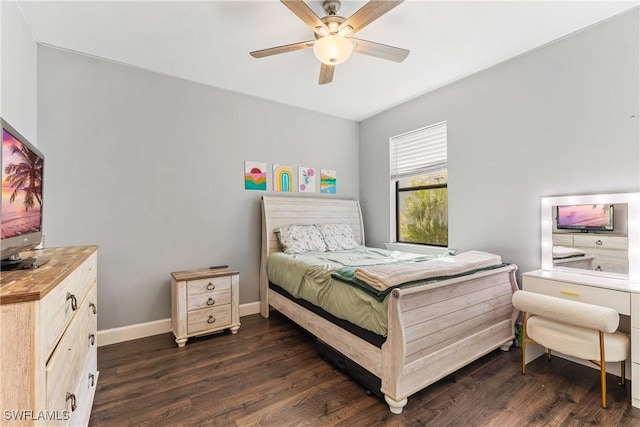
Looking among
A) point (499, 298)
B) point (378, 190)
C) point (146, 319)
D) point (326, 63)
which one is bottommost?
point (146, 319)

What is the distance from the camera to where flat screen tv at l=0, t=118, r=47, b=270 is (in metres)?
1.13

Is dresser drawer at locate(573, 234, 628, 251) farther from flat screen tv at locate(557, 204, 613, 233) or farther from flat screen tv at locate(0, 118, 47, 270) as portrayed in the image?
flat screen tv at locate(0, 118, 47, 270)

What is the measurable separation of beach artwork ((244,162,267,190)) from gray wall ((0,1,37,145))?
182 centimetres

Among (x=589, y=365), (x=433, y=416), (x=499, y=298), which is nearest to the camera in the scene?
(x=433, y=416)

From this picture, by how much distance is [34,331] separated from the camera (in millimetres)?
837

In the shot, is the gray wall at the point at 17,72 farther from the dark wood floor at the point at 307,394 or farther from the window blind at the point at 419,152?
the window blind at the point at 419,152

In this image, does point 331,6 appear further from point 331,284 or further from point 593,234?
point 593,234

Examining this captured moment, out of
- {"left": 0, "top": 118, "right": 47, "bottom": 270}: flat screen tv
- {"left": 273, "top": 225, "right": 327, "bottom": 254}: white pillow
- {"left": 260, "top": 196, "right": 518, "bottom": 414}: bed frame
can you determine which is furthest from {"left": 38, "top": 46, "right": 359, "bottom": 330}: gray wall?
{"left": 260, "top": 196, "right": 518, "bottom": 414}: bed frame

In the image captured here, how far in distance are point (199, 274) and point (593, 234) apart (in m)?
3.43

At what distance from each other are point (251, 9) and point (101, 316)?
292cm

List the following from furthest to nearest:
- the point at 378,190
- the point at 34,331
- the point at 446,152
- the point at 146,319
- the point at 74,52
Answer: the point at 378,190 < the point at 446,152 < the point at 146,319 < the point at 74,52 < the point at 34,331

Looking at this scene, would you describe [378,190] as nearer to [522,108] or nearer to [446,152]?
[446,152]

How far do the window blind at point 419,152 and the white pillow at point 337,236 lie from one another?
3.34 feet

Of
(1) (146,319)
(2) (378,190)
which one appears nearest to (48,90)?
(1) (146,319)
